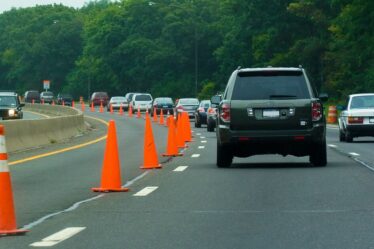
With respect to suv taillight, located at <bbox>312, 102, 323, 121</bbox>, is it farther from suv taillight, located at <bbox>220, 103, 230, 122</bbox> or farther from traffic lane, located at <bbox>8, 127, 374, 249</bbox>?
suv taillight, located at <bbox>220, 103, 230, 122</bbox>

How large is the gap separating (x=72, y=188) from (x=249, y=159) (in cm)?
796

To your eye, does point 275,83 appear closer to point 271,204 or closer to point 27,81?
point 271,204

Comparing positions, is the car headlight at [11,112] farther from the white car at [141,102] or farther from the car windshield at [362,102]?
the white car at [141,102]

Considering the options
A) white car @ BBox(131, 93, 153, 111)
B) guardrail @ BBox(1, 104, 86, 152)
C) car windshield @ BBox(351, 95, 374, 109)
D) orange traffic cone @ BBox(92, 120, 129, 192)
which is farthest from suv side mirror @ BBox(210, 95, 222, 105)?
white car @ BBox(131, 93, 153, 111)

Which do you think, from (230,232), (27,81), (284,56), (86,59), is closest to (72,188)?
(230,232)

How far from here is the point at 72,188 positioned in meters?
14.5

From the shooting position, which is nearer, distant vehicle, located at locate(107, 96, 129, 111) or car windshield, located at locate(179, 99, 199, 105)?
car windshield, located at locate(179, 99, 199, 105)

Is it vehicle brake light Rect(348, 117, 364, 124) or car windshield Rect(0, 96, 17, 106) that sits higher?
car windshield Rect(0, 96, 17, 106)

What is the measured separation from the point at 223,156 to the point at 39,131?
12164mm

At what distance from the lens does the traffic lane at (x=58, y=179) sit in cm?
1193

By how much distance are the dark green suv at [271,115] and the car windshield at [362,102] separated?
12.8 meters

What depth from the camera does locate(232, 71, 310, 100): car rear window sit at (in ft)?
58.7

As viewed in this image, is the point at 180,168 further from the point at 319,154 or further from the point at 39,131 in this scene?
the point at 39,131

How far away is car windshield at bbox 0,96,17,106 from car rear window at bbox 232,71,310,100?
1228 inches
